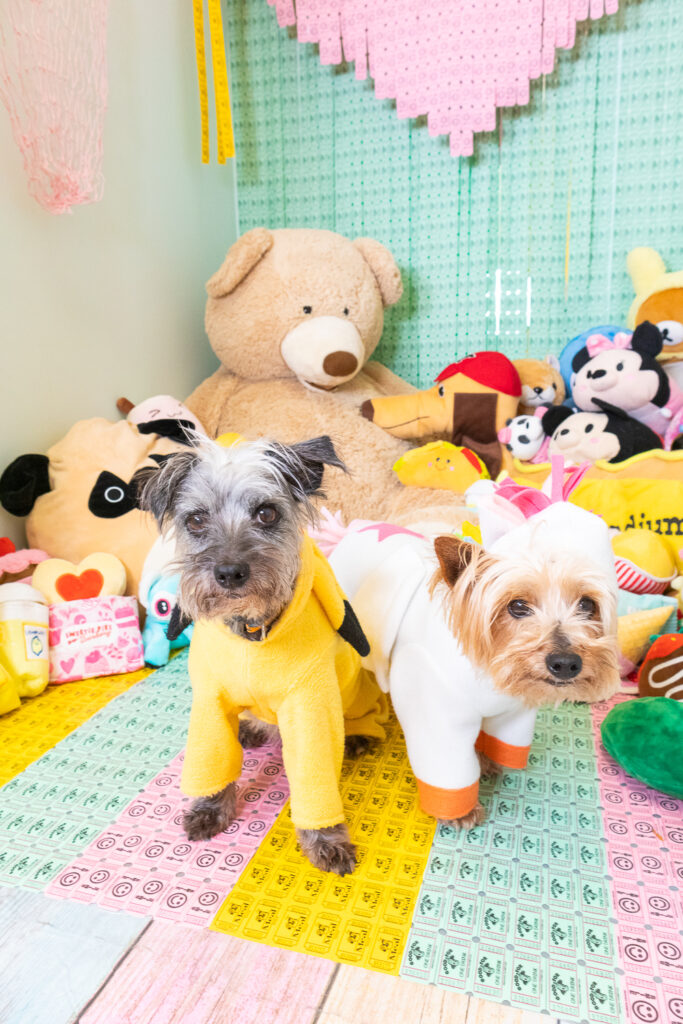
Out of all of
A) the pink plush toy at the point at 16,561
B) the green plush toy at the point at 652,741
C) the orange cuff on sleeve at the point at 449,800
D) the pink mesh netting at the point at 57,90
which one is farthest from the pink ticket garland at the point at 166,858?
the pink mesh netting at the point at 57,90

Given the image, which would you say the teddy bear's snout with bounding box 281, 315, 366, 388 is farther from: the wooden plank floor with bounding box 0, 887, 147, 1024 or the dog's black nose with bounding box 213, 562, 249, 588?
the wooden plank floor with bounding box 0, 887, 147, 1024

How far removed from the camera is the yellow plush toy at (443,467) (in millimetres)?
2023

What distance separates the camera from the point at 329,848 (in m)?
1.09

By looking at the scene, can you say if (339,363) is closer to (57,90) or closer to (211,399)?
(211,399)

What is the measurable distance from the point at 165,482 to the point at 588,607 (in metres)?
0.67

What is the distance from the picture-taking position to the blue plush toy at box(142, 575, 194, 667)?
1.75m

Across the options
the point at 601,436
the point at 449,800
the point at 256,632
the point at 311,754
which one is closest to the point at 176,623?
the point at 256,632

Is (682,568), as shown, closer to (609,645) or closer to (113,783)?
(609,645)

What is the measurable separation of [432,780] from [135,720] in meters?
0.72

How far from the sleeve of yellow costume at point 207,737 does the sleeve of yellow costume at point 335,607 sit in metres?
0.22

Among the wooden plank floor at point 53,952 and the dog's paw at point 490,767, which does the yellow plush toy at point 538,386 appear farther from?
the wooden plank floor at point 53,952

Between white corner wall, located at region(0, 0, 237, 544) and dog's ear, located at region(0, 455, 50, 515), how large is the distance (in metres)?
0.05

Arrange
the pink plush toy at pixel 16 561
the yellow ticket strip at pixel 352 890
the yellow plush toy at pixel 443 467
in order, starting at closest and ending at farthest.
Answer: the yellow ticket strip at pixel 352 890 < the pink plush toy at pixel 16 561 < the yellow plush toy at pixel 443 467

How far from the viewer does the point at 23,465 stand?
1.81 meters
